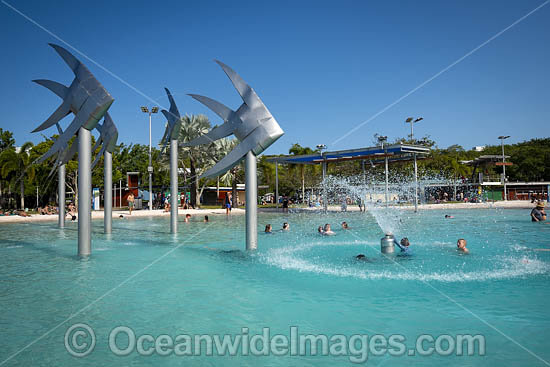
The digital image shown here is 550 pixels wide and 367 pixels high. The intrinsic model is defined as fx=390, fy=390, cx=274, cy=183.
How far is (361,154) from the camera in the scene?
29.9m

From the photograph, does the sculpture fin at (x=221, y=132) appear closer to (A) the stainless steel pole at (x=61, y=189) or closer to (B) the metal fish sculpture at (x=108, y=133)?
(B) the metal fish sculpture at (x=108, y=133)

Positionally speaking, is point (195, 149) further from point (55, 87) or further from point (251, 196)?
point (251, 196)

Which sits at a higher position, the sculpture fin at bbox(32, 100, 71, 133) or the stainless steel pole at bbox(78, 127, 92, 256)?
the sculpture fin at bbox(32, 100, 71, 133)

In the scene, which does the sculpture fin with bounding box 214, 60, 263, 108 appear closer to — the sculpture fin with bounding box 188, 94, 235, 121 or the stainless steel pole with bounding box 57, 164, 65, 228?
the sculpture fin with bounding box 188, 94, 235, 121

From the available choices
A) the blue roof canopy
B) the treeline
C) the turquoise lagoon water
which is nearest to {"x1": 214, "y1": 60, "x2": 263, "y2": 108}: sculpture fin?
the turquoise lagoon water

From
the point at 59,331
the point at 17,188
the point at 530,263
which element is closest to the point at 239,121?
the point at 59,331

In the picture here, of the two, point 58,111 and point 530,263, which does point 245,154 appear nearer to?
point 58,111

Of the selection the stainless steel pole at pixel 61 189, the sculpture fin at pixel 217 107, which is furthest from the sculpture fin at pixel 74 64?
the stainless steel pole at pixel 61 189

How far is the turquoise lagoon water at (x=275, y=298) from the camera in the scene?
4668mm

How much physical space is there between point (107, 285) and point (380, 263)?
6541 millimetres

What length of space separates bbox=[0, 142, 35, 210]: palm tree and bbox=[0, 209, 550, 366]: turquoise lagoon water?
33642 millimetres

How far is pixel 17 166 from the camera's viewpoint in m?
41.1

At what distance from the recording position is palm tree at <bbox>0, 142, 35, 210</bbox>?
40.3 m

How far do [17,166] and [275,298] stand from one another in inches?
1724
